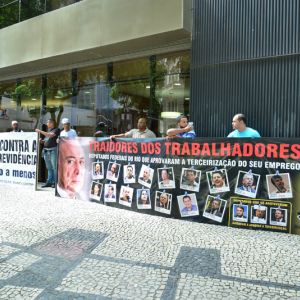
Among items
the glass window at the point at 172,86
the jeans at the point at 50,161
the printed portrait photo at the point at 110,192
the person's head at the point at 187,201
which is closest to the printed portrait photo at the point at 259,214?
the person's head at the point at 187,201

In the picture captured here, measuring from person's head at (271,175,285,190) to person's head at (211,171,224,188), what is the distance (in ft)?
2.76

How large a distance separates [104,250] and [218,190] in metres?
2.31

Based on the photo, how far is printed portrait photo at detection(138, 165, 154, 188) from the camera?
733 centimetres

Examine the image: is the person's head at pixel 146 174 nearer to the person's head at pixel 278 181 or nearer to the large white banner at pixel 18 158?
the person's head at pixel 278 181

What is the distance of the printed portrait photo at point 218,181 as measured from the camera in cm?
648

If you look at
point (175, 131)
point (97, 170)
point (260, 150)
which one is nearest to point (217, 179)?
point (260, 150)

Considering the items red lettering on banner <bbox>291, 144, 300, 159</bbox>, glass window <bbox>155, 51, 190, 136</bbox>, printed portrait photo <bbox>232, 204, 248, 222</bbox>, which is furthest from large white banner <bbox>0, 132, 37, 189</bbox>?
red lettering on banner <bbox>291, 144, 300, 159</bbox>

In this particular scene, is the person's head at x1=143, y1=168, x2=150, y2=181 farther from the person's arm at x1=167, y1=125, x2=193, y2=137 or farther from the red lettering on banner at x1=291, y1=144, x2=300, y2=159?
the red lettering on banner at x1=291, y1=144, x2=300, y2=159

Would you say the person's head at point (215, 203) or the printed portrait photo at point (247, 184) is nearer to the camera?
the printed portrait photo at point (247, 184)

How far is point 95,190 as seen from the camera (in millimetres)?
8297

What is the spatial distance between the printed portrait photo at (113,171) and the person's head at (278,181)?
313 centimetres

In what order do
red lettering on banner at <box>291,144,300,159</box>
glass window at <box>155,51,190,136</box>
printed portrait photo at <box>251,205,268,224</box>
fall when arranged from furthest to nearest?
glass window at <box>155,51,190,136</box>, printed portrait photo at <box>251,205,268,224</box>, red lettering on banner at <box>291,144,300,159</box>

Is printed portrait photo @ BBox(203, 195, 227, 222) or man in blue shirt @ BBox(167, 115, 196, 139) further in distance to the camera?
man in blue shirt @ BBox(167, 115, 196, 139)

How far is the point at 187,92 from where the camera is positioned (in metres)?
9.30
